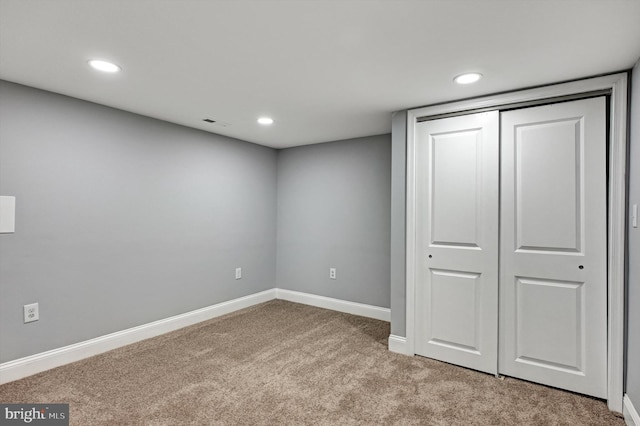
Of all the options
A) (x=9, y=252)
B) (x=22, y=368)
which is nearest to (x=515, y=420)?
(x=22, y=368)

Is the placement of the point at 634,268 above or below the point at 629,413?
above

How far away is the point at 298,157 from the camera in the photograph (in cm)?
476

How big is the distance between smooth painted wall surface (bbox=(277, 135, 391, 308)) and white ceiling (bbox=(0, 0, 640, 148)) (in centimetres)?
134

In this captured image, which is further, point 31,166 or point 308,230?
point 308,230

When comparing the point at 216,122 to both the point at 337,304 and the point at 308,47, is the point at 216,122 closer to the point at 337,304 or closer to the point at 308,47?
the point at 308,47

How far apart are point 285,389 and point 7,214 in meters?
2.31

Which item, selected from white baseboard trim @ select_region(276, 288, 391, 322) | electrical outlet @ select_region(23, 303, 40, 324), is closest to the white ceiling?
electrical outlet @ select_region(23, 303, 40, 324)

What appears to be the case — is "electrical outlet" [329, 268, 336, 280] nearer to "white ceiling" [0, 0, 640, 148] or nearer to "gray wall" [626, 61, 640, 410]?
"white ceiling" [0, 0, 640, 148]

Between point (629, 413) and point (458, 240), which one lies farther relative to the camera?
point (458, 240)

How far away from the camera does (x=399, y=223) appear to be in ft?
10.1

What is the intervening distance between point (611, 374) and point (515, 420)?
73 cm

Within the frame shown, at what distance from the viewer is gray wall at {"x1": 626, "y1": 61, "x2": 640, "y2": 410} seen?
77.1 inches

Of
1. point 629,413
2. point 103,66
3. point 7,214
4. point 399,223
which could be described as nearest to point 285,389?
point 399,223

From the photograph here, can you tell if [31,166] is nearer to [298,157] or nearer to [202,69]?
[202,69]
